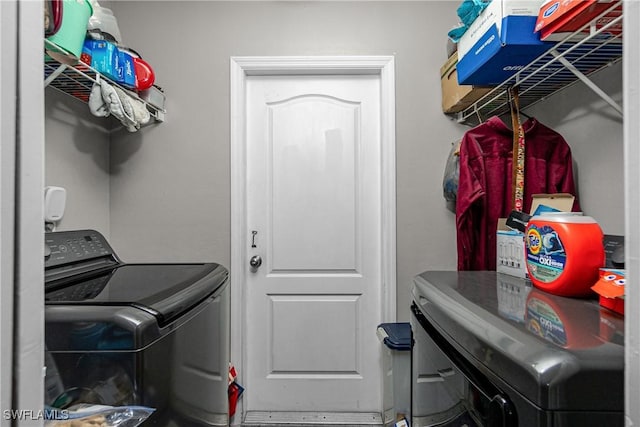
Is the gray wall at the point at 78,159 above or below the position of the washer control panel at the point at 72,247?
above

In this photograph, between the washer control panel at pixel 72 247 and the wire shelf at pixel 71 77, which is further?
the wire shelf at pixel 71 77

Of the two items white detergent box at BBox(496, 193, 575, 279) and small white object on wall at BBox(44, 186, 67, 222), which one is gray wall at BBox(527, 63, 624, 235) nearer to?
white detergent box at BBox(496, 193, 575, 279)

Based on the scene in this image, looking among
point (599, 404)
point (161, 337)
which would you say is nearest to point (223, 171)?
point (161, 337)

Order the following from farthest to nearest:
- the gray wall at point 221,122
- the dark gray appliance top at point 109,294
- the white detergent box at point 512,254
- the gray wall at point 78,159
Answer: the gray wall at point 221,122, the gray wall at point 78,159, the white detergent box at point 512,254, the dark gray appliance top at point 109,294

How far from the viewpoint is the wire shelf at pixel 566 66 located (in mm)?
978

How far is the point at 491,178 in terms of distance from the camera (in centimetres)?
158

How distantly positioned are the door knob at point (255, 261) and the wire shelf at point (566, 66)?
1390mm

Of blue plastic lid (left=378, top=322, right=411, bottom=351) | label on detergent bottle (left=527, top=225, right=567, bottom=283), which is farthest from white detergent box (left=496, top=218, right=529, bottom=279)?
blue plastic lid (left=378, top=322, right=411, bottom=351)

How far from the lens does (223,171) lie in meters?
1.94

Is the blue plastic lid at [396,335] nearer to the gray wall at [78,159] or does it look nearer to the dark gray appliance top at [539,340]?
the dark gray appliance top at [539,340]

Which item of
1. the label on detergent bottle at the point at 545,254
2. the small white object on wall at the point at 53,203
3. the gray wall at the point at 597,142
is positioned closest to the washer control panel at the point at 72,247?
the small white object on wall at the point at 53,203

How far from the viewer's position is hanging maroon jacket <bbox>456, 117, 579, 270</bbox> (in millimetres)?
1463

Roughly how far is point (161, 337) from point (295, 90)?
159 centimetres

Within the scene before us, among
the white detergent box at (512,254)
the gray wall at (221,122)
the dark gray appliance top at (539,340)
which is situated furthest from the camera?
the gray wall at (221,122)
